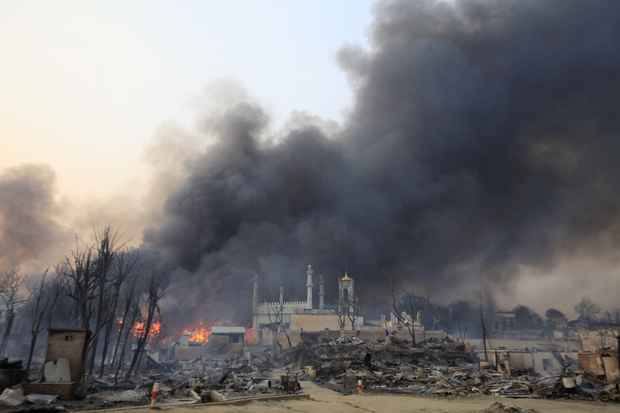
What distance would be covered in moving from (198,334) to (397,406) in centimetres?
5894

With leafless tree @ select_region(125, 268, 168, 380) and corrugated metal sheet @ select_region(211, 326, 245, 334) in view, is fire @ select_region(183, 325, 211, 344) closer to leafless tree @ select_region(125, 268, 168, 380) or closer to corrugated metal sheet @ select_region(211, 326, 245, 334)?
corrugated metal sheet @ select_region(211, 326, 245, 334)

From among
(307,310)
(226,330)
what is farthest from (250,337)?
(307,310)

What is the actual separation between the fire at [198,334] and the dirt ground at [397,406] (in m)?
53.7

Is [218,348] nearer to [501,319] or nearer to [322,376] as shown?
[322,376]

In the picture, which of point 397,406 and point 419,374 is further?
point 419,374

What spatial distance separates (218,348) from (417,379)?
4408 centimetres

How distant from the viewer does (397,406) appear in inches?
590

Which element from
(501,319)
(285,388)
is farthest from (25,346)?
(501,319)

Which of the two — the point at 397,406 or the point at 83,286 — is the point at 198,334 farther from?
the point at 397,406

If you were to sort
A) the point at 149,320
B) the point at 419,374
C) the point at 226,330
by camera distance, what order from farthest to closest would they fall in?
the point at 226,330, the point at 149,320, the point at 419,374

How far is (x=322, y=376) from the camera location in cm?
3089

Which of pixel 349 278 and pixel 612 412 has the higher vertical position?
pixel 349 278

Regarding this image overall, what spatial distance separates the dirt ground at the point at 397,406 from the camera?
13.1m

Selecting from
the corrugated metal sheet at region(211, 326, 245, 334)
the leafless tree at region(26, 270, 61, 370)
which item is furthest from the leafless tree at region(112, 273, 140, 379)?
the corrugated metal sheet at region(211, 326, 245, 334)
